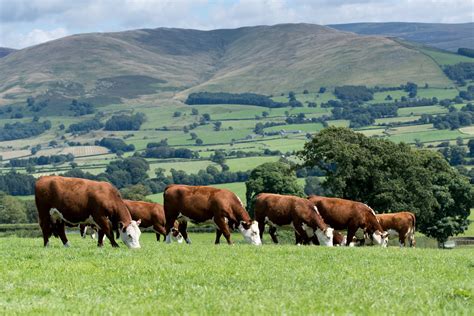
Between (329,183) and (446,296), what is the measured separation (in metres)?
55.3

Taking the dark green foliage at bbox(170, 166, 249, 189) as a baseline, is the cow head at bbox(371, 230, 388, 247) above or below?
above

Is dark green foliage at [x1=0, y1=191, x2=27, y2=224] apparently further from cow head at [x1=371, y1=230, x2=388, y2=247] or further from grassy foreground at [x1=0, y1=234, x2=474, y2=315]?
grassy foreground at [x1=0, y1=234, x2=474, y2=315]

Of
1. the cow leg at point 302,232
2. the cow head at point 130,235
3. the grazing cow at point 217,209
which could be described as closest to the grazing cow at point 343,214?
the cow leg at point 302,232

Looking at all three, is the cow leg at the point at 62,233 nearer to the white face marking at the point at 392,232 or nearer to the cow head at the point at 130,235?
the cow head at the point at 130,235

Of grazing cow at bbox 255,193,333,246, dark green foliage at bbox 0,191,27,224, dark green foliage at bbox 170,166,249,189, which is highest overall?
grazing cow at bbox 255,193,333,246

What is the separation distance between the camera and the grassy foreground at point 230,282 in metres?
16.1

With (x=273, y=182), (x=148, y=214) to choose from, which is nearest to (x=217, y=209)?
(x=148, y=214)

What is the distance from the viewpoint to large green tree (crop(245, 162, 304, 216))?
92.1 meters

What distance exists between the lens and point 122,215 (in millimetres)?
30875

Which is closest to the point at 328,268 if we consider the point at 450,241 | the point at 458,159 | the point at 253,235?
the point at 253,235

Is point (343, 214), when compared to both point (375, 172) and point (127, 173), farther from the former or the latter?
point (127, 173)

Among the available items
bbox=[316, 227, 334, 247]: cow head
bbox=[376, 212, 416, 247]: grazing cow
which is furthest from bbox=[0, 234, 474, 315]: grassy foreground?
bbox=[376, 212, 416, 247]: grazing cow

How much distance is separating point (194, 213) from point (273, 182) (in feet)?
189

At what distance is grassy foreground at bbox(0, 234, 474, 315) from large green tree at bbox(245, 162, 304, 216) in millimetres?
63443
